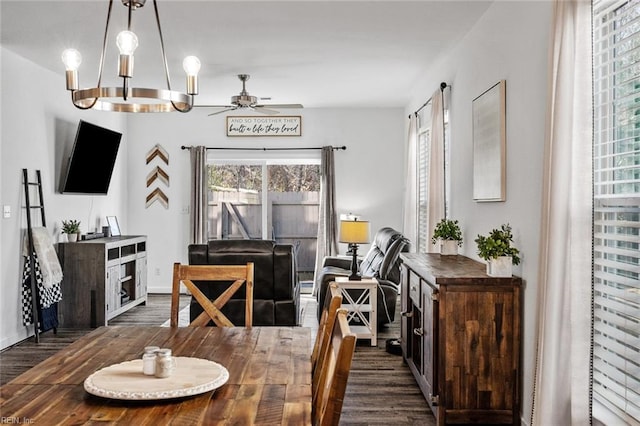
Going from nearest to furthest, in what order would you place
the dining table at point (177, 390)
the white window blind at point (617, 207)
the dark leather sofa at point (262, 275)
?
the dining table at point (177, 390)
the white window blind at point (617, 207)
the dark leather sofa at point (262, 275)

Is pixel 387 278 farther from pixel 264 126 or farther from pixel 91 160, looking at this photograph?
pixel 91 160

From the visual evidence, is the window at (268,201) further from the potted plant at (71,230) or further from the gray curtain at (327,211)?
the potted plant at (71,230)

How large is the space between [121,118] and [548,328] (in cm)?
731

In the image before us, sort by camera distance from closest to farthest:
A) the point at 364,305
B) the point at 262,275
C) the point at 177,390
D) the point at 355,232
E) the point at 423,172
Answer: the point at 177,390 < the point at 262,275 < the point at 364,305 < the point at 355,232 < the point at 423,172

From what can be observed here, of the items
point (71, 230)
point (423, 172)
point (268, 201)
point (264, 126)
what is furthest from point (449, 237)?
point (264, 126)

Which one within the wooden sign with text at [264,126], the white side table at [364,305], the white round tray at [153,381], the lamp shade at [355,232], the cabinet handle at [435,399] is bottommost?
the cabinet handle at [435,399]

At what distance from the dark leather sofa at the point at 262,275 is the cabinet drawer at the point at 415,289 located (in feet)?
3.55

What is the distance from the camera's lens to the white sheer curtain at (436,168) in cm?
537

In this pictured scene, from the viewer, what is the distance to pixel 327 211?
838 centimetres

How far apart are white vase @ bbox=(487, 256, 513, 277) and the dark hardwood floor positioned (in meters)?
1.04

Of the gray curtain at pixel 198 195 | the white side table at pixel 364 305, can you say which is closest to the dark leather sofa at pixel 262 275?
the white side table at pixel 364 305

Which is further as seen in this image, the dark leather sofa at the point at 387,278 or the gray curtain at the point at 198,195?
the gray curtain at the point at 198,195

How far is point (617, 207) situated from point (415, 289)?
185 centimetres

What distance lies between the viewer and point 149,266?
8500 millimetres
